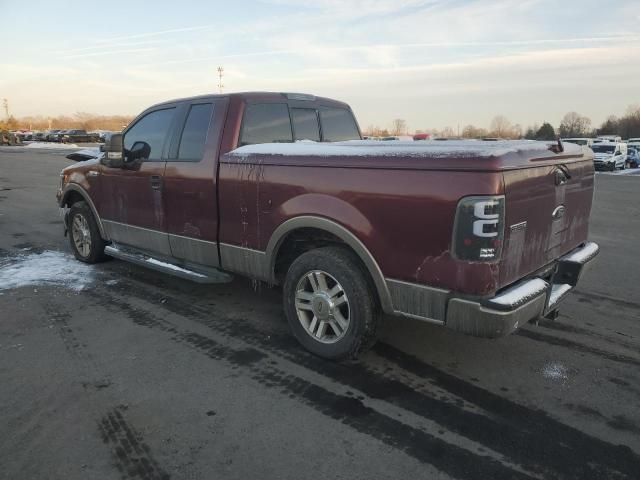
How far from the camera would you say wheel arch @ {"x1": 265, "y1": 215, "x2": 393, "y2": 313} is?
3348 millimetres

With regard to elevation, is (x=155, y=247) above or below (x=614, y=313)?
above

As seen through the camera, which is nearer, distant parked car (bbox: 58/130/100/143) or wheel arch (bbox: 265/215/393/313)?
wheel arch (bbox: 265/215/393/313)

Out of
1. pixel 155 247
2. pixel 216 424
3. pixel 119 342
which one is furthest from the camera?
pixel 155 247

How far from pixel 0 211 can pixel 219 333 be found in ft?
29.4

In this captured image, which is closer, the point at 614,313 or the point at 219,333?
the point at 219,333

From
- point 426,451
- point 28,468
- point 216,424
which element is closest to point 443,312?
point 426,451

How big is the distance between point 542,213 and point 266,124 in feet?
8.30

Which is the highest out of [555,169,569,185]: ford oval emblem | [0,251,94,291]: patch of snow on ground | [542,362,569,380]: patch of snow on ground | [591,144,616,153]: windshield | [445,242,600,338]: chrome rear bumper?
[555,169,569,185]: ford oval emblem

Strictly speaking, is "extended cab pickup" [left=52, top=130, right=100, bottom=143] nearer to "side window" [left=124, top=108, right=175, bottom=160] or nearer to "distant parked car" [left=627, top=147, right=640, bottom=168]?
"distant parked car" [left=627, top=147, right=640, bottom=168]

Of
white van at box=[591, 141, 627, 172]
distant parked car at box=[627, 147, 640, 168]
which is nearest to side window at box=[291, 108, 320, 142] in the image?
white van at box=[591, 141, 627, 172]

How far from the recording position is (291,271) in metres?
3.88

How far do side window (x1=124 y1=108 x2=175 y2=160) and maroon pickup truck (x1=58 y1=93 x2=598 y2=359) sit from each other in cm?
2

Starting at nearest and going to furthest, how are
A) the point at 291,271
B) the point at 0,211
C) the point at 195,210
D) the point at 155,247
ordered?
1. the point at 291,271
2. the point at 195,210
3. the point at 155,247
4. the point at 0,211

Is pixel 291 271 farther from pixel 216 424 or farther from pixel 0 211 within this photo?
pixel 0 211
